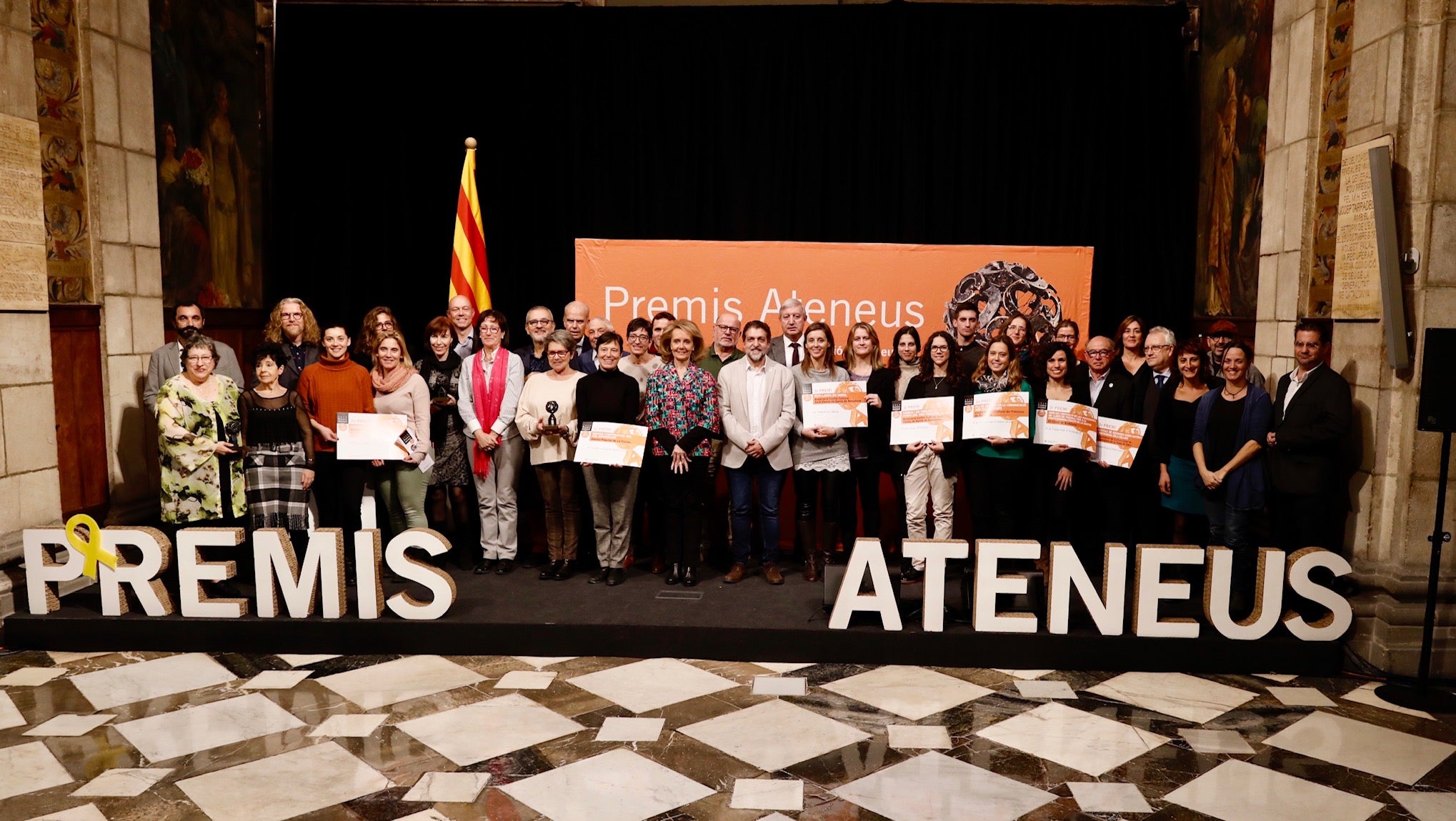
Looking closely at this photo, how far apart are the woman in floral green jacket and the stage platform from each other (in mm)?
567

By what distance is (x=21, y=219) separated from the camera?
16.0ft

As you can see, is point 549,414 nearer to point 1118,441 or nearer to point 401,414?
point 401,414

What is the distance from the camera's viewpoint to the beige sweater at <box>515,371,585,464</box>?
520 centimetres

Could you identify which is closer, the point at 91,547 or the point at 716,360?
the point at 91,547

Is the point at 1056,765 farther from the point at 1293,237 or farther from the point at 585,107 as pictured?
the point at 585,107

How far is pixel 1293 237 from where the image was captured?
5.26 m

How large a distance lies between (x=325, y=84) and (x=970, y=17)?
5.23 metres

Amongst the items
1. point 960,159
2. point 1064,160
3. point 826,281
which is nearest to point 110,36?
point 826,281

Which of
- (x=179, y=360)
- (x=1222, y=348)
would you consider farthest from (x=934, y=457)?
(x=179, y=360)

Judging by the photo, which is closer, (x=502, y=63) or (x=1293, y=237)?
(x=1293, y=237)

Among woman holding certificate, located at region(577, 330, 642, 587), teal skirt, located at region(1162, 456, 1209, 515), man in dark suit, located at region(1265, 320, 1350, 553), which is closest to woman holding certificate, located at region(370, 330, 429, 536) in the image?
woman holding certificate, located at region(577, 330, 642, 587)

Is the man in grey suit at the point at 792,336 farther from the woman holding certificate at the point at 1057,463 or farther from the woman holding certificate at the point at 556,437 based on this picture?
the woman holding certificate at the point at 1057,463

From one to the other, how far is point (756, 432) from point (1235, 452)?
7.73 feet

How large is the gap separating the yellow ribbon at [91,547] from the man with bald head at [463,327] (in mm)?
1986
